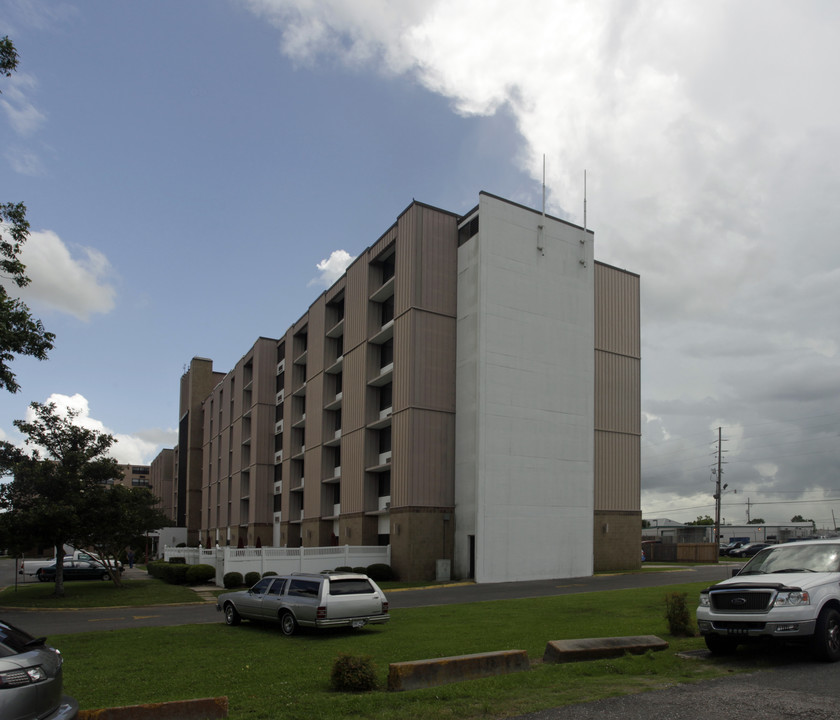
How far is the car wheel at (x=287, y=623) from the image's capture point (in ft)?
56.4

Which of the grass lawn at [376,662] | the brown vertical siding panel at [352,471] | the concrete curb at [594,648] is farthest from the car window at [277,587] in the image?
the brown vertical siding panel at [352,471]

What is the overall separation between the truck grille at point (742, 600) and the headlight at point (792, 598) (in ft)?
0.41

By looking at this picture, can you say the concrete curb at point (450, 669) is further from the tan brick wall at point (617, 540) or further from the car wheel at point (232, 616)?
the tan brick wall at point (617, 540)

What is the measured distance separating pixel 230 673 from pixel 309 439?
42.6m

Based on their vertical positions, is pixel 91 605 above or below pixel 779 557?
below

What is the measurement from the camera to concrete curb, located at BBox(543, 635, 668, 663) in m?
11.6

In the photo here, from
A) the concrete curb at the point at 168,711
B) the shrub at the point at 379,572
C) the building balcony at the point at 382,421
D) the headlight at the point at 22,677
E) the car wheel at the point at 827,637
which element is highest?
the building balcony at the point at 382,421

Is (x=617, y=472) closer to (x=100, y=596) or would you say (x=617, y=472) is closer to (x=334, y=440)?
(x=334, y=440)

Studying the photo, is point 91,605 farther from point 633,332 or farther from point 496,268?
point 633,332

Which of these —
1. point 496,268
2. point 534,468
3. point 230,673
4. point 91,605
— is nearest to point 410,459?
point 534,468

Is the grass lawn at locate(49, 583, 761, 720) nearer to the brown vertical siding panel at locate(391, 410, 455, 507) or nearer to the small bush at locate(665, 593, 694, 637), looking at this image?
the small bush at locate(665, 593, 694, 637)

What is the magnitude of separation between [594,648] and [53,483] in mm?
28166

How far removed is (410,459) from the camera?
38469 mm

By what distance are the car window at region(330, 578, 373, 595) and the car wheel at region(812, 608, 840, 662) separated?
384 inches
